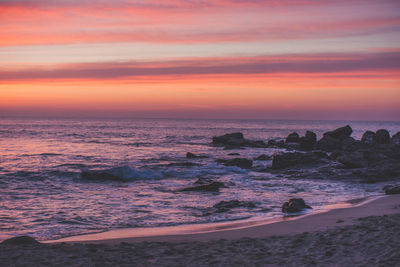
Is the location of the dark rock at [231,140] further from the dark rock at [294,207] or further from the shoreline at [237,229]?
the shoreline at [237,229]

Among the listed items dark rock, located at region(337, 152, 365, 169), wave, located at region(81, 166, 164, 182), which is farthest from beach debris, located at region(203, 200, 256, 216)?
dark rock, located at region(337, 152, 365, 169)

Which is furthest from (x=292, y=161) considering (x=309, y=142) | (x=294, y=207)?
(x=309, y=142)

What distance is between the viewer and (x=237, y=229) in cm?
1037

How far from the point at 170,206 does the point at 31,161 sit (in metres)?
18.9

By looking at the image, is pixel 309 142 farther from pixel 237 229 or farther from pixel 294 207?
pixel 237 229

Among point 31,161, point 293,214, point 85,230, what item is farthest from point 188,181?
point 31,161

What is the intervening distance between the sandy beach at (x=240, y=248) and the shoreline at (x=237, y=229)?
2cm

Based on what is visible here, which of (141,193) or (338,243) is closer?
(338,243)

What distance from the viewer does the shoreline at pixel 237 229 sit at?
9.39m

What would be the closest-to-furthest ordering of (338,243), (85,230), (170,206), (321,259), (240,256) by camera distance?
(321,259)
(240,256)
(338,243)
(85,230)
(170,206)

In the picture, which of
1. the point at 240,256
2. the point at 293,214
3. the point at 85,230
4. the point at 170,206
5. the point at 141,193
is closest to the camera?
the point at 240,256

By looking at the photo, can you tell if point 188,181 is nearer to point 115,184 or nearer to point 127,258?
point 115,184

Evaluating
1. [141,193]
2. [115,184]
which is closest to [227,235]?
[141,193]

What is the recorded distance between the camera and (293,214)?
12539 mm
